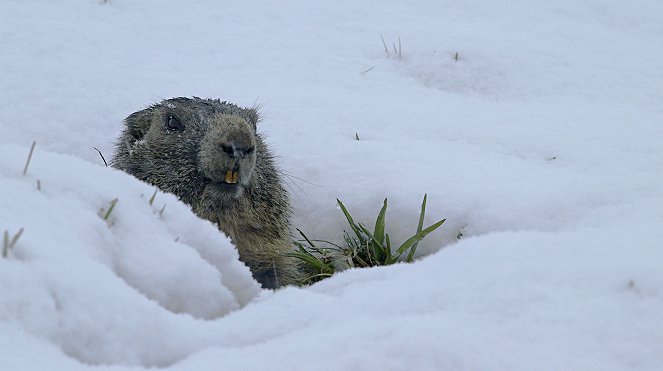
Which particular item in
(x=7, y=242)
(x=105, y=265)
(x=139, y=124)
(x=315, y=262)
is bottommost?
(x=315, y=262)

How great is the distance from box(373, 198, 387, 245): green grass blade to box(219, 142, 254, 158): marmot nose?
78cm

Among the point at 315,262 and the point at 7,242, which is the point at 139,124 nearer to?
the point at 315,262

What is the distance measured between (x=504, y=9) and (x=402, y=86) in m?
1.89

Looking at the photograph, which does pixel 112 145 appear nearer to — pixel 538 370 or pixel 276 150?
pixel 276 150

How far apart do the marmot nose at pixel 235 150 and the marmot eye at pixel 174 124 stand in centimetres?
51

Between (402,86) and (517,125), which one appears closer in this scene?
(517,125)

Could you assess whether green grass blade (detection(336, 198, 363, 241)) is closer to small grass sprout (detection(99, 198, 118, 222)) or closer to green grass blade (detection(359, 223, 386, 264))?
green grass blade (detection(359, 223, 386, 264))

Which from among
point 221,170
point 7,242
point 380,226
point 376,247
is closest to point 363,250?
point 376,247

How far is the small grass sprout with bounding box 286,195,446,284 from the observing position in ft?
14.6

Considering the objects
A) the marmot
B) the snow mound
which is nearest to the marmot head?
the marmot

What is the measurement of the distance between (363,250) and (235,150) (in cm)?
95

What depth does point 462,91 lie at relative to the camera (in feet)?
21.2

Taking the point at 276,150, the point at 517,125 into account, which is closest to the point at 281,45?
the point at 276,150

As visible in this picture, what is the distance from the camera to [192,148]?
4.53 m
